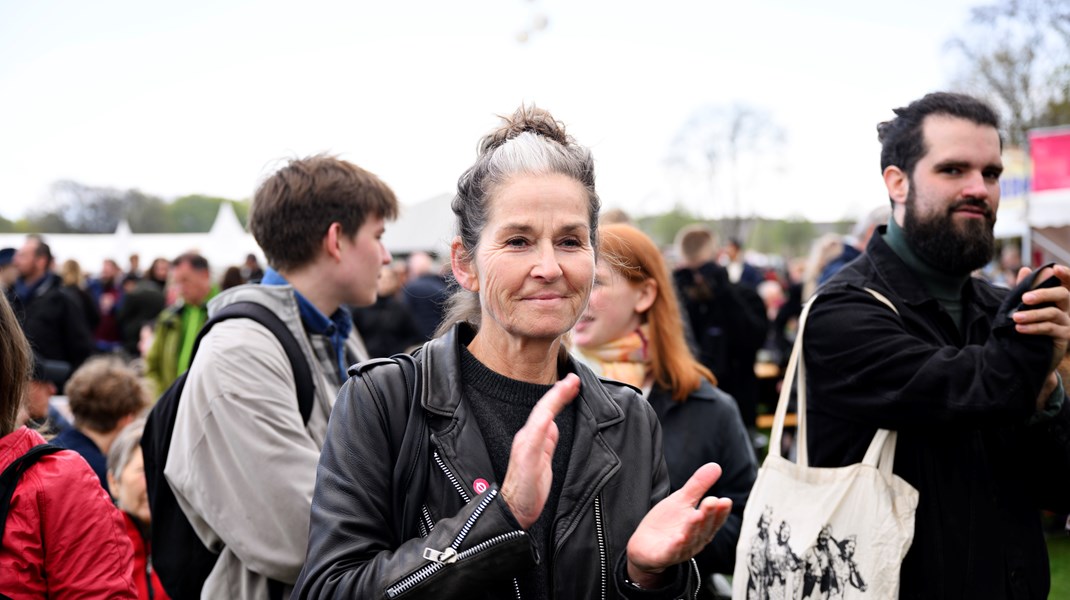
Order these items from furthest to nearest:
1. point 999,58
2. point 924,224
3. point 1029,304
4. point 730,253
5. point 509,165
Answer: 1. point 999,58
2. point 730,253
3. point 924,224
4. point 1029,304
5. point 509,165

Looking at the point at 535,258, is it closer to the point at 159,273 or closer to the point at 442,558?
the point at 442,558

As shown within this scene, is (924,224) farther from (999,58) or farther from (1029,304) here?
(999,58)

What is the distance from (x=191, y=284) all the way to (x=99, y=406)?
10.1ft

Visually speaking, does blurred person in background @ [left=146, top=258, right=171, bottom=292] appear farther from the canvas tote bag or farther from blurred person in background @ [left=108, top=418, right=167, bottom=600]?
the canvas tote bag

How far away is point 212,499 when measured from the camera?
2496 millimetres

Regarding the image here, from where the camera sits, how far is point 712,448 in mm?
3023

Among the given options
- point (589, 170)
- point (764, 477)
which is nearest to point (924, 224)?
point (764, 477)

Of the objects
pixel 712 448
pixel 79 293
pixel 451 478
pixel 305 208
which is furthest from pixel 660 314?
pixel 79 293

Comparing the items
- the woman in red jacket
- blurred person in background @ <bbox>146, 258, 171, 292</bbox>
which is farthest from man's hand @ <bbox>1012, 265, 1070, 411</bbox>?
blurred person in background @ <bbox>146, 258, 171, 292</bbox>

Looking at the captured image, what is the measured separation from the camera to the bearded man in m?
2.36

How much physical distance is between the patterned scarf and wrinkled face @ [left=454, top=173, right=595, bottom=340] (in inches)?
54.6

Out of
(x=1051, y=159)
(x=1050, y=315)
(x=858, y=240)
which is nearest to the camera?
(x=1050, y=315)

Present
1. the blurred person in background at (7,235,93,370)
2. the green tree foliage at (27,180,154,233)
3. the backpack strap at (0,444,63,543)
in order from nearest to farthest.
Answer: the backpack strap at (0,444,63,543) < the blurred person in background at (7,235,93,370) < the green tree foliage at (27,180,154,233)

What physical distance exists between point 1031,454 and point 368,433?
6.47 ft
